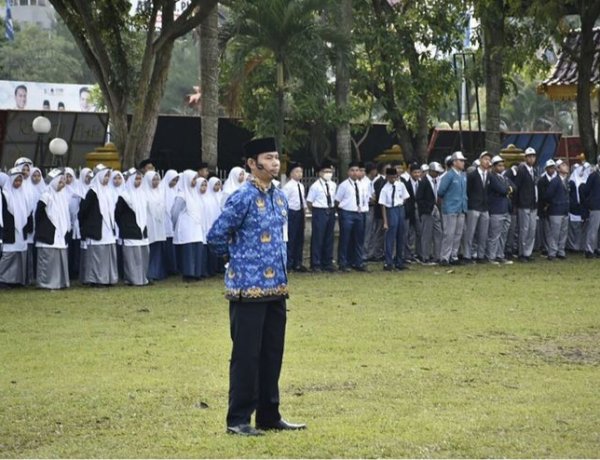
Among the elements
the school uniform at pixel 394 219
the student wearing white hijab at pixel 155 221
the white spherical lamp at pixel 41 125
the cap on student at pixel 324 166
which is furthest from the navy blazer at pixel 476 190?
the white spherical lamp at pixel 41 125

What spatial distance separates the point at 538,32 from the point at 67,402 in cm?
1915

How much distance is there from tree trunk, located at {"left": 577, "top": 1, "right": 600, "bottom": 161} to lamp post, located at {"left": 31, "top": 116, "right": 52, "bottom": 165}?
11.1 metres

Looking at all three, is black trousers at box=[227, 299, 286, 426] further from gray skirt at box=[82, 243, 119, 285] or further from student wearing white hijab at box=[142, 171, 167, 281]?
student wearing white hijab at box=[142, 171, 167, 281]

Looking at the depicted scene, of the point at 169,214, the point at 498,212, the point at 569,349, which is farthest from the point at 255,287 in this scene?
the point at 498,212

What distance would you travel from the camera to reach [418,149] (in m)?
31.0

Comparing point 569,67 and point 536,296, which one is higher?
point 569,67

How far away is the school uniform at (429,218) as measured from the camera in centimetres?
2436

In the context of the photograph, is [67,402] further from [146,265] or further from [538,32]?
[538,32]

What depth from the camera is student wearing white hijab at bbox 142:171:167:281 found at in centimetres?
2202

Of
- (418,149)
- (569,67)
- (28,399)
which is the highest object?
(569,67)

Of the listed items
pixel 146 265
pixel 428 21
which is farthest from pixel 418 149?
pixel 146 265

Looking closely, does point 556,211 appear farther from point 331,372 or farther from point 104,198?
point 331,372

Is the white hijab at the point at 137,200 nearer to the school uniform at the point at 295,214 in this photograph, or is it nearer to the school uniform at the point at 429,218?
the school uniform at the point at 295,214

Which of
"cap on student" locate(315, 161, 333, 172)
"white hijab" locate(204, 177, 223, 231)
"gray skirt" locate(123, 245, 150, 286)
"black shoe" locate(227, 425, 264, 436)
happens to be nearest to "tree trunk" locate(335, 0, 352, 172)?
"cap on student" locate(315, 161, 333, 172)
